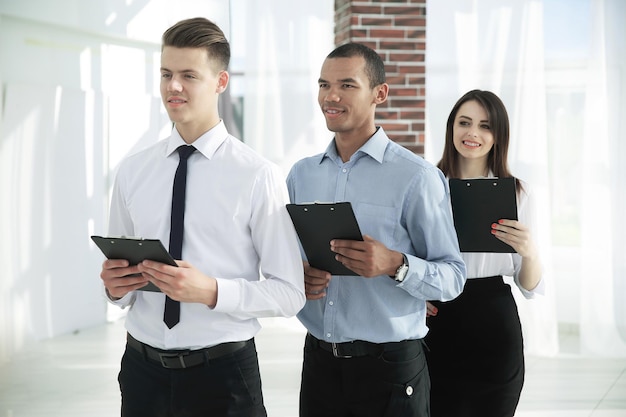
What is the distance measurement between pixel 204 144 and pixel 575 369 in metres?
4.23

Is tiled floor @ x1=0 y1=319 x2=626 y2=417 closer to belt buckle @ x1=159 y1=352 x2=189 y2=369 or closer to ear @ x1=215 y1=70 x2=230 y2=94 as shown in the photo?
belt buckle @ x1=159 y1=352 x2=189 y2=369

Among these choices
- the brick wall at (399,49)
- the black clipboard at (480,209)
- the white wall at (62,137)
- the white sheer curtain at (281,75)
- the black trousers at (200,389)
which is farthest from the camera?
the white sheer curtain at (281,75)

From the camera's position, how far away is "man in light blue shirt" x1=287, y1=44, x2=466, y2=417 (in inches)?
80.6

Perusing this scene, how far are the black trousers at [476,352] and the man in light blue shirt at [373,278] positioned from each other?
0.54m

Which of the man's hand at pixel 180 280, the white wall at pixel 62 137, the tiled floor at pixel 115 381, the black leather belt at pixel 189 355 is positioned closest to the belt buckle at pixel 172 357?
the black leather belt at pixel 189 355

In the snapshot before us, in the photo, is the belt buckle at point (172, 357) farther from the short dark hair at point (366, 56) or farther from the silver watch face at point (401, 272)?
the short dark hair at point (366, 56)

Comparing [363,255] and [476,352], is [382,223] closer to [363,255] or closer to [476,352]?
[363,255]

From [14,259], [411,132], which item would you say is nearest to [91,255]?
[14,259]

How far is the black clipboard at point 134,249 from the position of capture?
1.57m

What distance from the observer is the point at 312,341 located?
219cm

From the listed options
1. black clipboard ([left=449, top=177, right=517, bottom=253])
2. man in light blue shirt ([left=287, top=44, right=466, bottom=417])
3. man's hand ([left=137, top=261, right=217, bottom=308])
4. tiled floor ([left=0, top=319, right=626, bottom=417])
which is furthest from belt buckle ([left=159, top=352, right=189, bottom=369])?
tiled floor ([left=0, top=319, right=626, bottom=417])

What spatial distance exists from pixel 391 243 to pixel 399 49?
126 inches

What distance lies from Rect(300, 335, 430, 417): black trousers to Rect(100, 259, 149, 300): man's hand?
0.66 meters

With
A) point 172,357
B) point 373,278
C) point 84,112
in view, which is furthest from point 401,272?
point 84,112
